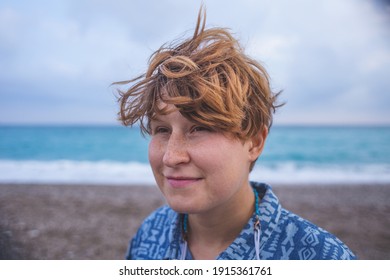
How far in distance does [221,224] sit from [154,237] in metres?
0.47

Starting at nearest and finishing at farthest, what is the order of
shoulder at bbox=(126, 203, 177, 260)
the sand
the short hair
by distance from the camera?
the short hair
shoulder at bbox=(126, 203, 177, 260)
the sand

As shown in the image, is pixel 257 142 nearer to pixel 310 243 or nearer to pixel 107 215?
pixel 310 243

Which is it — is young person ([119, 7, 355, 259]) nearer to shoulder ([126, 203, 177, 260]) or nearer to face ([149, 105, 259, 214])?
face ([149, 105, 259, 214])

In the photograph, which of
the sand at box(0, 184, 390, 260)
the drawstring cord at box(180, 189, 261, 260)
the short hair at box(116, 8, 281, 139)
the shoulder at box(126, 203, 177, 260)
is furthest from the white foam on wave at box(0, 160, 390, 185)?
the short hair at box(116, 8, 281, 139)

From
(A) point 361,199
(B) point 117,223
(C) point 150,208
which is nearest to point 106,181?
(C) point 150,208

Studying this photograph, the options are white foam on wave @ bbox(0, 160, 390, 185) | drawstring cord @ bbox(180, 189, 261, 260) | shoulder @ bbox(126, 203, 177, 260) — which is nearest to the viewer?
drawstring cord @ bbox(180, 189, 261, 260)

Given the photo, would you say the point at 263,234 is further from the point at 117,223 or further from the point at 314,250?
the point at 117,223

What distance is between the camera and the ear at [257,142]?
128 cm

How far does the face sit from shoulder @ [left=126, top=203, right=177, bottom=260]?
1.38 feet

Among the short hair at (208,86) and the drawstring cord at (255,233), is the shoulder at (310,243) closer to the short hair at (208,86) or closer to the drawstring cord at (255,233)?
the drawstring cord at (255,233)

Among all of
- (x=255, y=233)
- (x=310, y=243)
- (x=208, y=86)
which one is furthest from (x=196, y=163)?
(x=310, y=243)

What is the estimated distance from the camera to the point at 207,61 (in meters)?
1.18

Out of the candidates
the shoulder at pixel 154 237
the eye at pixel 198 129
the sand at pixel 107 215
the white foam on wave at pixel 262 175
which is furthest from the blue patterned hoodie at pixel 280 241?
the white foam on wave at pixel 262 175

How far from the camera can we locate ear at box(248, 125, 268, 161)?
1284mm
